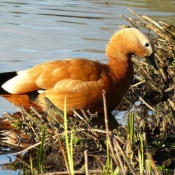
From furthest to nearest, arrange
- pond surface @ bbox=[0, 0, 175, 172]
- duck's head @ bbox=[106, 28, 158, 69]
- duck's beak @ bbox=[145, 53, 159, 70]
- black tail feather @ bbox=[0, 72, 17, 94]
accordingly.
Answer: pond surface @ bbox=[0, 0, 175, 172] < duck's beak @ bbox=[145, 53, 159, 70] < duck's head @ bbox=[106, 28, 158, 69] < black tail feather @ bbox=[0, 72, 17, 94]

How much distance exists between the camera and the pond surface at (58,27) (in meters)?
9.89

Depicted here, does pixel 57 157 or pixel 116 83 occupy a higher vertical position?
pixel 116 83

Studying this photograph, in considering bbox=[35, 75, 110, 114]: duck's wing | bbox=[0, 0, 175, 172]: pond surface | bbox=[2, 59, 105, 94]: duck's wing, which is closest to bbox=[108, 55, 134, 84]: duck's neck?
bbox=[2, 59, 105, 94]: duck's wing

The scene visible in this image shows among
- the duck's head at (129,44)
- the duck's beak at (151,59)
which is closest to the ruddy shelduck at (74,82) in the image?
the duck's head at (129,44)

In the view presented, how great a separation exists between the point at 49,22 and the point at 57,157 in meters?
7.43

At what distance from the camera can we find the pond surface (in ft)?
32.4

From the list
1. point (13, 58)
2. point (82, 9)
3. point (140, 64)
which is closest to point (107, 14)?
point (82, 9)

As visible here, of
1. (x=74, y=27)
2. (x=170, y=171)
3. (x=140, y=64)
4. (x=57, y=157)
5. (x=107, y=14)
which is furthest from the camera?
(x=107, y=14)

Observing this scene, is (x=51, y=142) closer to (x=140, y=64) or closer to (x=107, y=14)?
(x=140, y=64)

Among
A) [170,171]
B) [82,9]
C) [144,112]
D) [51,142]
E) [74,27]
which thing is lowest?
[170,171]

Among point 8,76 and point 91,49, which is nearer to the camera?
point 8,76

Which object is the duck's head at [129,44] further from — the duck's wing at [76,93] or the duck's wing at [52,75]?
the duck's wing at [76,93]

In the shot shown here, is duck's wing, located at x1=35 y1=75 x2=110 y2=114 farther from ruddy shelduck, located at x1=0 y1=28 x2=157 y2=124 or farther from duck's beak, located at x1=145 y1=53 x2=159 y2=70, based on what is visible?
duck's beak, located at x1=145 y1=53 x2=159 y2=70

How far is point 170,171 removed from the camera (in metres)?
5.02
